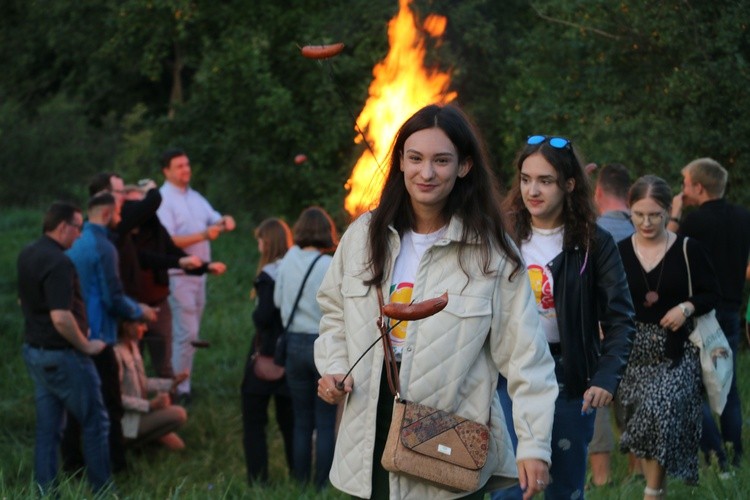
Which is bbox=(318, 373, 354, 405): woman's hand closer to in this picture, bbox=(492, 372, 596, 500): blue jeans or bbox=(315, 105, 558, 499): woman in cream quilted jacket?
bbox=(315, 105, 558, 499): woman in cream quilted jacket

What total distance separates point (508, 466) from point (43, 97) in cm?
3134

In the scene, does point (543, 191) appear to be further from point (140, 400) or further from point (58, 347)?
point (140, 400)

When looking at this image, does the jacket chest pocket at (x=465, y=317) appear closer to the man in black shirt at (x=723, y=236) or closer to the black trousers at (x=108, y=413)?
the man in black shirt at (x=723, y=236)

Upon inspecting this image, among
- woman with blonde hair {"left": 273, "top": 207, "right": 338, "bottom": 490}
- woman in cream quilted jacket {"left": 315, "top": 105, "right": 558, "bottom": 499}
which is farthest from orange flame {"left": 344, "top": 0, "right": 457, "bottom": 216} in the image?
woman in cream quilted jacket {"left": 315, "top": 105, "right": 558, "bottom": 499}

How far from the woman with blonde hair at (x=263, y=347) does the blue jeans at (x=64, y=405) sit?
104cm

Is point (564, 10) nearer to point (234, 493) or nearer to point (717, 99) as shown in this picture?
point (717, 99)

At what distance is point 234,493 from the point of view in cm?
760

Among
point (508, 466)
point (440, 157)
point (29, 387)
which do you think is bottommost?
point (29, 387)

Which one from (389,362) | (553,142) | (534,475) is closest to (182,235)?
(553,142)

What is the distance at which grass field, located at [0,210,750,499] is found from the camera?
7.28m

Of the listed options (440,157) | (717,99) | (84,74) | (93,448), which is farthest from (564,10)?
(84,74)

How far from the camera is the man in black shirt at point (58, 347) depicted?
27.5 feet

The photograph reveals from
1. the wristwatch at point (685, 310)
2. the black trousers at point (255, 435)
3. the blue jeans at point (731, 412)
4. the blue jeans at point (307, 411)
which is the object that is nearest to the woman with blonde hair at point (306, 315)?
the blue jeans at point (307, 411)

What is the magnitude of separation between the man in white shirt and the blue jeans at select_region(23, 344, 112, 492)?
298 cm
